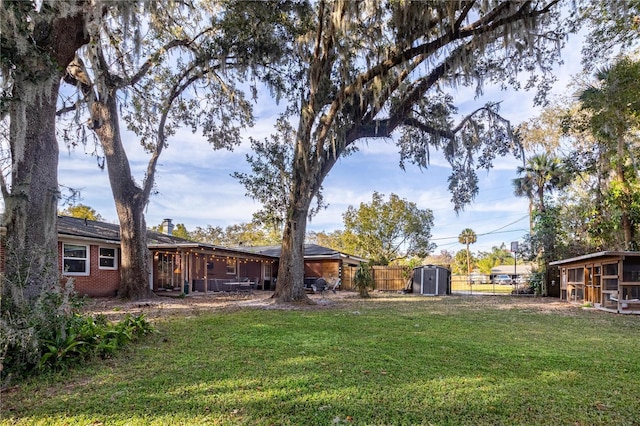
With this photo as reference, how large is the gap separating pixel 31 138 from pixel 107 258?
10.2 meters

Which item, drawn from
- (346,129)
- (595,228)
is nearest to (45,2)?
(346,129)

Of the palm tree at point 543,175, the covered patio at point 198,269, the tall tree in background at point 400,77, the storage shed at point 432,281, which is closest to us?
the tall tree in background at point 400,77

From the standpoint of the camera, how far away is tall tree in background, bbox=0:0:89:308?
14.6 ft

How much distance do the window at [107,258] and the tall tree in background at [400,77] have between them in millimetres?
6465

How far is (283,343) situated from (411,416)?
3.04 metres

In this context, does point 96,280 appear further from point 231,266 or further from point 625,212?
point 625,212

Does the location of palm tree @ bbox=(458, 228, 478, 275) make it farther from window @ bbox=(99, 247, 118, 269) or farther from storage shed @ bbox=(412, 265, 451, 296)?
window @ bbox=(99, 247, 118, 269)

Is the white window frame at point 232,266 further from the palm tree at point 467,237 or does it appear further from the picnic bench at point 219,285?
the palm tree at point 467,237

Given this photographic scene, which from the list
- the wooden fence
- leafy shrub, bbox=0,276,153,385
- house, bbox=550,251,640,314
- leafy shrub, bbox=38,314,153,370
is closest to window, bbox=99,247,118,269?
leafy shrub, bbox=38,314,153,370

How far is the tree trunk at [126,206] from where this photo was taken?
12.0 meters

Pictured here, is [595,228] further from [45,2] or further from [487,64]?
[45,2]

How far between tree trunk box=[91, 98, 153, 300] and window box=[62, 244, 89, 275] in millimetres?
2074

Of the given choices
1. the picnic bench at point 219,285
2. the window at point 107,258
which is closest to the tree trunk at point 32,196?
the window at point 107,258

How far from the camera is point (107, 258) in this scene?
46.8 feet
